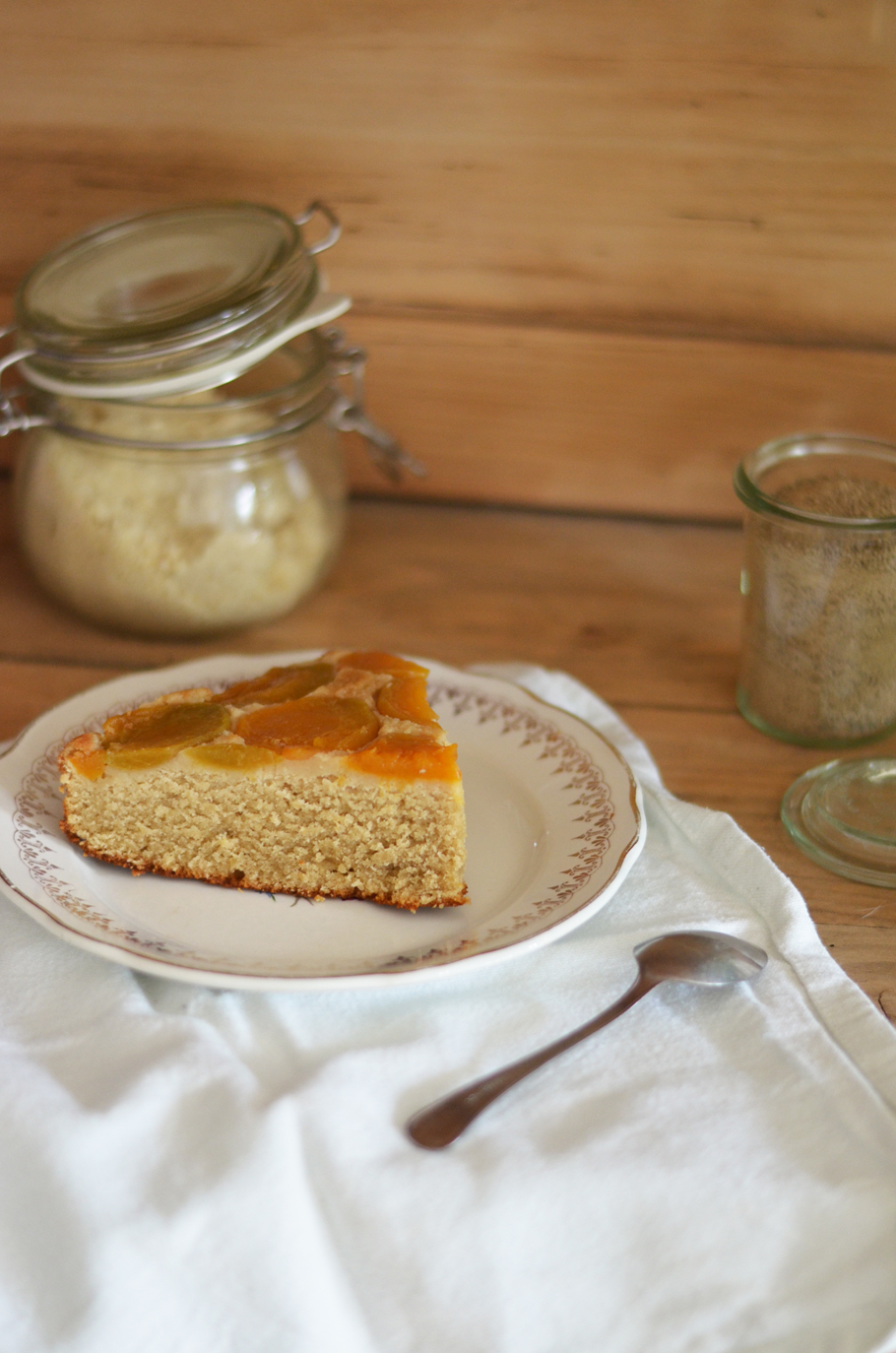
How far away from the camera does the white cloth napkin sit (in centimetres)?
57

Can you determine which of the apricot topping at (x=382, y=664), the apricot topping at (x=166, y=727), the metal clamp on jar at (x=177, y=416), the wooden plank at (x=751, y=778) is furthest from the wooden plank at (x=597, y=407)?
the apricot topping at (x=166, y=727)

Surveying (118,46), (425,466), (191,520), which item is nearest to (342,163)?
(118,46)

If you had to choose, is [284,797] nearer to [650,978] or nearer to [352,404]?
[650,978]

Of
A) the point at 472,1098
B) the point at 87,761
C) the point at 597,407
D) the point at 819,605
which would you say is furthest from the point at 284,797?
the point at 597,407

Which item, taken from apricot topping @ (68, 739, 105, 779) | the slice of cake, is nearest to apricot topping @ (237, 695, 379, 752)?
the slice of cake

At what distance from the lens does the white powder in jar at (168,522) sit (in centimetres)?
114

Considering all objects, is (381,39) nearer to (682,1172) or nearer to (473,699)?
(473,699)

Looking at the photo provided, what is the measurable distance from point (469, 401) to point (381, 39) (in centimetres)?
40

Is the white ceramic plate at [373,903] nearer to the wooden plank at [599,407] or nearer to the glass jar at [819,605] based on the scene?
the glass jar at [819,605]

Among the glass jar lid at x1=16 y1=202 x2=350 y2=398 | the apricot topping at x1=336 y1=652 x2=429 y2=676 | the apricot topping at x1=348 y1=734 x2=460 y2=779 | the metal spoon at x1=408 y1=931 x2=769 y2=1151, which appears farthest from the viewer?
the glass jar lid at x1=16 y1=202 x2=350 y2=398

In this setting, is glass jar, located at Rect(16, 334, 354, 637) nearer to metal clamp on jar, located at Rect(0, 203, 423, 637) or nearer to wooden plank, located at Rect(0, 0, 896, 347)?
metal clamp on jar, located at Rect(0, 203, 423, 637)

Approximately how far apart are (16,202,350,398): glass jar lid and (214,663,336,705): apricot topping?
299mm

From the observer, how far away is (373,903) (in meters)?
0.88

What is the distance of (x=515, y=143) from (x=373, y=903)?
86 cm
